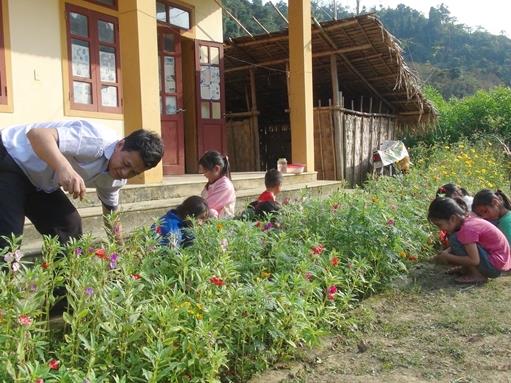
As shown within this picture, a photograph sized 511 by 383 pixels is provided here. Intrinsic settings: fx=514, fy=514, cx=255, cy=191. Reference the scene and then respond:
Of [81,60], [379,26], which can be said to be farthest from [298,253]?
[379,26]

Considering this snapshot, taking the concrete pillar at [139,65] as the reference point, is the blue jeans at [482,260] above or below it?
below

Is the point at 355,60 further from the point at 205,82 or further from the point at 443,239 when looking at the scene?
the point at 443,239

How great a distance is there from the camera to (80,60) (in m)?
6.84

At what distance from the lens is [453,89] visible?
44531 millimetres

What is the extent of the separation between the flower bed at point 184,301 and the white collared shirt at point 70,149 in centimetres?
44

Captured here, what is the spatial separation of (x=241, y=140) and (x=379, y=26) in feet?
12.5

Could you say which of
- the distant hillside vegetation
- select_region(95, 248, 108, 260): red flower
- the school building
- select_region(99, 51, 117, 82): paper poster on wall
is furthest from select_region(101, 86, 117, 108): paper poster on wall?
the distant hillside vegetation

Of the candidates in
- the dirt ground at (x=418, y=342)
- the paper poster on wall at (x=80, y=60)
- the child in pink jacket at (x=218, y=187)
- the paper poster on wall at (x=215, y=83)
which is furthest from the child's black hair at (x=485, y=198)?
the paper poster on wall at (x=215, y=83)

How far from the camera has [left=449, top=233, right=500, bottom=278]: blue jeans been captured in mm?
4055

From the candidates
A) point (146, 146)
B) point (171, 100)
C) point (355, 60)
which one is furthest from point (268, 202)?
point (355, 60)

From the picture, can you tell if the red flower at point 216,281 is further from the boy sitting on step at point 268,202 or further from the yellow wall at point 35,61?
the yellow wall at point 35,61

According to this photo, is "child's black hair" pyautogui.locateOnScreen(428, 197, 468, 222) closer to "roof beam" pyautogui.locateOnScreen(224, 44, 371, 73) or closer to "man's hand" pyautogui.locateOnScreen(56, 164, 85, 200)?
"man's hand" pyautogui.locateOnScreen(56, 164, 85, 200)

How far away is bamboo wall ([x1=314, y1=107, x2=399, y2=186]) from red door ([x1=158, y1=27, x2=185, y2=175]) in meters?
3.05

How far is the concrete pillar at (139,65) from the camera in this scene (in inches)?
221
